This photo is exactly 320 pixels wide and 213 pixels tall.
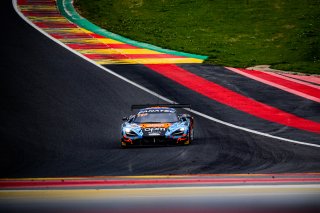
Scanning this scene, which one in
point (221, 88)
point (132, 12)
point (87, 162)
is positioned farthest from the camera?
point (132, 12)

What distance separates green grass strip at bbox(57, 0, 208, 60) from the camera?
39.3 meters

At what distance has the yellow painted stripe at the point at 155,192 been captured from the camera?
465 inches

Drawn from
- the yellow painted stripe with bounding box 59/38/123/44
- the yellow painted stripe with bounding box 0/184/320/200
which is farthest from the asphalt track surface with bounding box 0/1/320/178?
the yellow painted stripe with bounding box 0/184/320/200

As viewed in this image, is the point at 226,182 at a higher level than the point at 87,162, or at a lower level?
higher

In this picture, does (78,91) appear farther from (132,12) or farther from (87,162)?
(132,12)

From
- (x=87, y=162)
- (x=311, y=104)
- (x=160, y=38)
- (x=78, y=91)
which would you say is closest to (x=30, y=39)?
(x=160, y=38)

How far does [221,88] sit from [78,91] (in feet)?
20.4

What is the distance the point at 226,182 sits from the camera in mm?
14109

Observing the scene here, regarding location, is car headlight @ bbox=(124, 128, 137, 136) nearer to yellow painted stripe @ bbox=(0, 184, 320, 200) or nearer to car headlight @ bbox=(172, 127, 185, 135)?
car headlight @ bbox=(172, 127, 185, 135)

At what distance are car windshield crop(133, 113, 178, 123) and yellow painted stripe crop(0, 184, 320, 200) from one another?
362 inches

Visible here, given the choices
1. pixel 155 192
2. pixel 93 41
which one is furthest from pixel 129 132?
pixel 93 41

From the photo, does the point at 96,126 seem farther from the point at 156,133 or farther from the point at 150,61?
the point at 150,61

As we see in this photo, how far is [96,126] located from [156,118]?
10.3 ft

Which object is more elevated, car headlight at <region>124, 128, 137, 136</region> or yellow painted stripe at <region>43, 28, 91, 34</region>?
car headlight at <region>124, 128, 137, 136</region>
